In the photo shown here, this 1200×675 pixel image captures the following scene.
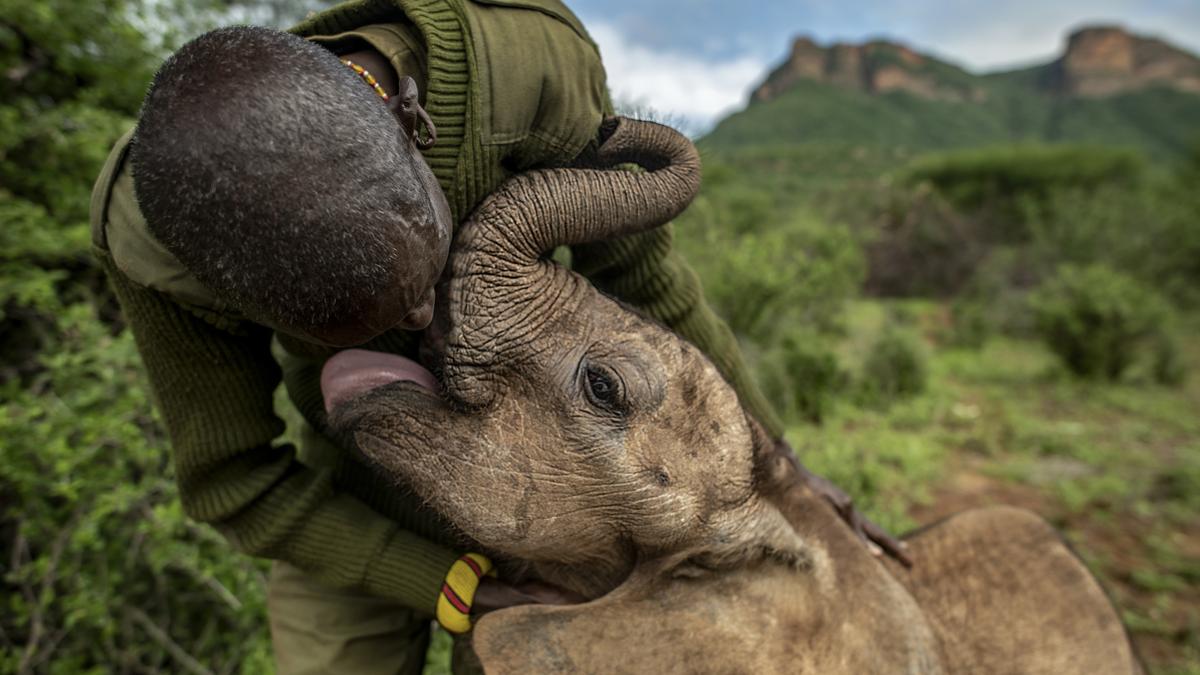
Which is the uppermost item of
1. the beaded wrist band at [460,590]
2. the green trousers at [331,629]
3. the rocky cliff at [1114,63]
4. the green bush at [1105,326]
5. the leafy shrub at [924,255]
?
the rocky cliff at [1114,63]

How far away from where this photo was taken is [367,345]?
124 cm

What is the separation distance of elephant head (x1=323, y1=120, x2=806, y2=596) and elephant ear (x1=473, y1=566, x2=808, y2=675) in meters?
0.09

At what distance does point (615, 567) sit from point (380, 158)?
85cm

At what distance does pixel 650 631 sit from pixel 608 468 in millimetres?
313

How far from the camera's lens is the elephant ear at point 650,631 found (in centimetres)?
120

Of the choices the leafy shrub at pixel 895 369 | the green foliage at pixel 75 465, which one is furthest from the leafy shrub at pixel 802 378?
the green foliage at pixel 75 465

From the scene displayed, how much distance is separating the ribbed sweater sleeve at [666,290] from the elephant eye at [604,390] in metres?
0.33

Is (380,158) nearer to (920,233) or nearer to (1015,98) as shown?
(920,233)

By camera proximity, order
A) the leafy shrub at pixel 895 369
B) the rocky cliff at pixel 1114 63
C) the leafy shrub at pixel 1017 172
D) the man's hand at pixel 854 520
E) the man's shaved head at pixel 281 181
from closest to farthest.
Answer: the man's shaved head at pixel 281 181 → the man's hand at pixel 854 520 → the leafy shrub at pixel 895 369 → the leafy shrub at pixel 1017 172 → the rocky cliff at pixel 1114 63

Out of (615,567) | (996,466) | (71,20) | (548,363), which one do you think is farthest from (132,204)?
(996,466)

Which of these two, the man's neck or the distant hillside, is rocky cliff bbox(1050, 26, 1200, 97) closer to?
the distant hillside

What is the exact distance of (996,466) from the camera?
Result: 18.8 ft

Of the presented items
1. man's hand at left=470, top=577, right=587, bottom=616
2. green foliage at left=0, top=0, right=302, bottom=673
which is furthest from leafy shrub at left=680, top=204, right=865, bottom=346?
man's hand at left=470, top=577, right=587, bottom=616

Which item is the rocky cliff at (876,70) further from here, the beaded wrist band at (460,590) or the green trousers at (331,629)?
the beaded wrist band at (460,590)
